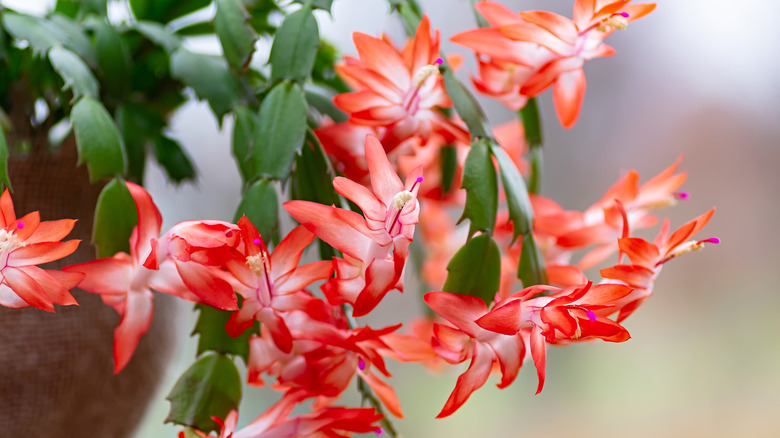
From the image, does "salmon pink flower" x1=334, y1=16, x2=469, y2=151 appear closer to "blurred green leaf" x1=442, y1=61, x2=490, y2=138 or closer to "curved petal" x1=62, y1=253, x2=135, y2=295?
"blurred green leaf" x1=442, y1=61, x2=490, y2=138

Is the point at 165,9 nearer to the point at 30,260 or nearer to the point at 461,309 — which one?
the point at 30,260

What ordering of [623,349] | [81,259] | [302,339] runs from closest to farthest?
1. [302,339]
2. [81,259]
3. [623,349]

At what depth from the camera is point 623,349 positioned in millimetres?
1511

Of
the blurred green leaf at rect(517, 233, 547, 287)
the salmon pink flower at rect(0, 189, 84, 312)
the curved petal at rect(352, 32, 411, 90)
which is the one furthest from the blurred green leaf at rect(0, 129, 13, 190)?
the blurred green leaf at rect(517, 233, 547, 287)

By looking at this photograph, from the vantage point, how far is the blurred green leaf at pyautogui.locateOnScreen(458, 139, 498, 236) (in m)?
0.41

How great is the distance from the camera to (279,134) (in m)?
0.43

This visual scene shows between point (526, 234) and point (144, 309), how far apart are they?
0.27 meters

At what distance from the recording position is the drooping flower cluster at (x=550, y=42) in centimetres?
A: 43

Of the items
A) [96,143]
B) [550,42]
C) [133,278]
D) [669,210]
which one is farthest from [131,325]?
[669,210]

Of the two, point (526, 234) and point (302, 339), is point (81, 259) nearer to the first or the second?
point (302, 339)

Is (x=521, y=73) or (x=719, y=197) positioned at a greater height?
(x=521, y=73)

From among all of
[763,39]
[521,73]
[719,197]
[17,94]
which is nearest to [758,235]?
[719,197]

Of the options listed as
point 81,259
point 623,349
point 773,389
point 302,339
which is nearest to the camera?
point 302,339

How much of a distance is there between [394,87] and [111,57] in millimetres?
287
